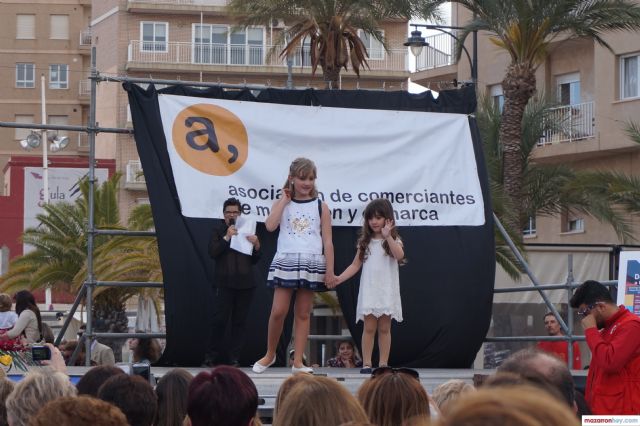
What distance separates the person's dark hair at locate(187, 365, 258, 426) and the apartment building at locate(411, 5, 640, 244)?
25148mm

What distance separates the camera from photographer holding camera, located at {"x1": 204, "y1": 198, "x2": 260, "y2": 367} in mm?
9812

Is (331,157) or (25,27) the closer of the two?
(331,157)

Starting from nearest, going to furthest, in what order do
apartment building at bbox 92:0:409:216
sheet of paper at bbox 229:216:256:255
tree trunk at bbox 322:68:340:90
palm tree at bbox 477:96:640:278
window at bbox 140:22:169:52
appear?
sheet of paper at bbox 229:216:256:255 → palm tree at bbox 477:96:640:278 → tree trunk at bbox 322:68:340:90 → apartment building at bbox 92:0:409:216 → window at bbox 140:22:169:52

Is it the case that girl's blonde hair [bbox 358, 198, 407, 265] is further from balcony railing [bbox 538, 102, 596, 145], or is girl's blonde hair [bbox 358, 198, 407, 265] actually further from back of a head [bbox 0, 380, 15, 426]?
balcony railing [bbox 538, 102, 596, 145]

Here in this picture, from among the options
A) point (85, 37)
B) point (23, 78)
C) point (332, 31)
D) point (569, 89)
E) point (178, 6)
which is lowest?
point (569, 89)

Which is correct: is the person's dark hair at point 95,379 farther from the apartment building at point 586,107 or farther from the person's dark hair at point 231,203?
the apartment building at point 586,107

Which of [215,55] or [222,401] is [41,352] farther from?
[215,55]

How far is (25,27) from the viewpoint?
65812 mm

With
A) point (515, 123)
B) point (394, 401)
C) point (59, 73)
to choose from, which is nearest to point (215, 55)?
point (59, 73)

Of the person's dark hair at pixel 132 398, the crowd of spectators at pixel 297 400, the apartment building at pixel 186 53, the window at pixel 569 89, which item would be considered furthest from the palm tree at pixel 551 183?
the apartment building at pixel 186 53

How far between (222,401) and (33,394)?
1.05 meters

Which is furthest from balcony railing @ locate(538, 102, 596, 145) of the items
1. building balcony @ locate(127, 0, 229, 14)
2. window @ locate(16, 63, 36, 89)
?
window @ locate(16, 63, 36, 89)

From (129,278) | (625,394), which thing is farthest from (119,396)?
(129,278)

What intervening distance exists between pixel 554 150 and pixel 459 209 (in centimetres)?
2208
